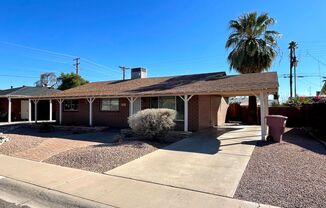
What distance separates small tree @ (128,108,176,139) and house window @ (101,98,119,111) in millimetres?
5841

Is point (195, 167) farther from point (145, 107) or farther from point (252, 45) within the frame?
point (252, 45)

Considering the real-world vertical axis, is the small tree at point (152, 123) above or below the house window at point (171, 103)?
below

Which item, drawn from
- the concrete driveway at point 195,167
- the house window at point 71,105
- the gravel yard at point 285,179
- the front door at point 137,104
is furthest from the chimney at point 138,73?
the gravel yard at point 285,179

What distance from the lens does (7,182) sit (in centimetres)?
612

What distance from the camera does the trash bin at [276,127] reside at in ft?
35.2

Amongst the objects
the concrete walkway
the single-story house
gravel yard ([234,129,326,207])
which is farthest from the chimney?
gravel yard ([234,129,326,207])

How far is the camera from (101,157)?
801 centimetres

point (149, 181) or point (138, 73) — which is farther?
point (138, 73)

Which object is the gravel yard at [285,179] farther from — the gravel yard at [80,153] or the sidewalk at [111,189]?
the gravel yard at [80,153]

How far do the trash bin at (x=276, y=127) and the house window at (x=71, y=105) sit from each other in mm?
13581

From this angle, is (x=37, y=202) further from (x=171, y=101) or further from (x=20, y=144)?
(x=171, y=101)

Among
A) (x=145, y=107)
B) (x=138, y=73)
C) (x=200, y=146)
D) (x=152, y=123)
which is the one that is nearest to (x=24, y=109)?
(x=138, y=73)

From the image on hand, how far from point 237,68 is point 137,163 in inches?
604

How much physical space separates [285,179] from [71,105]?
16660 mm
